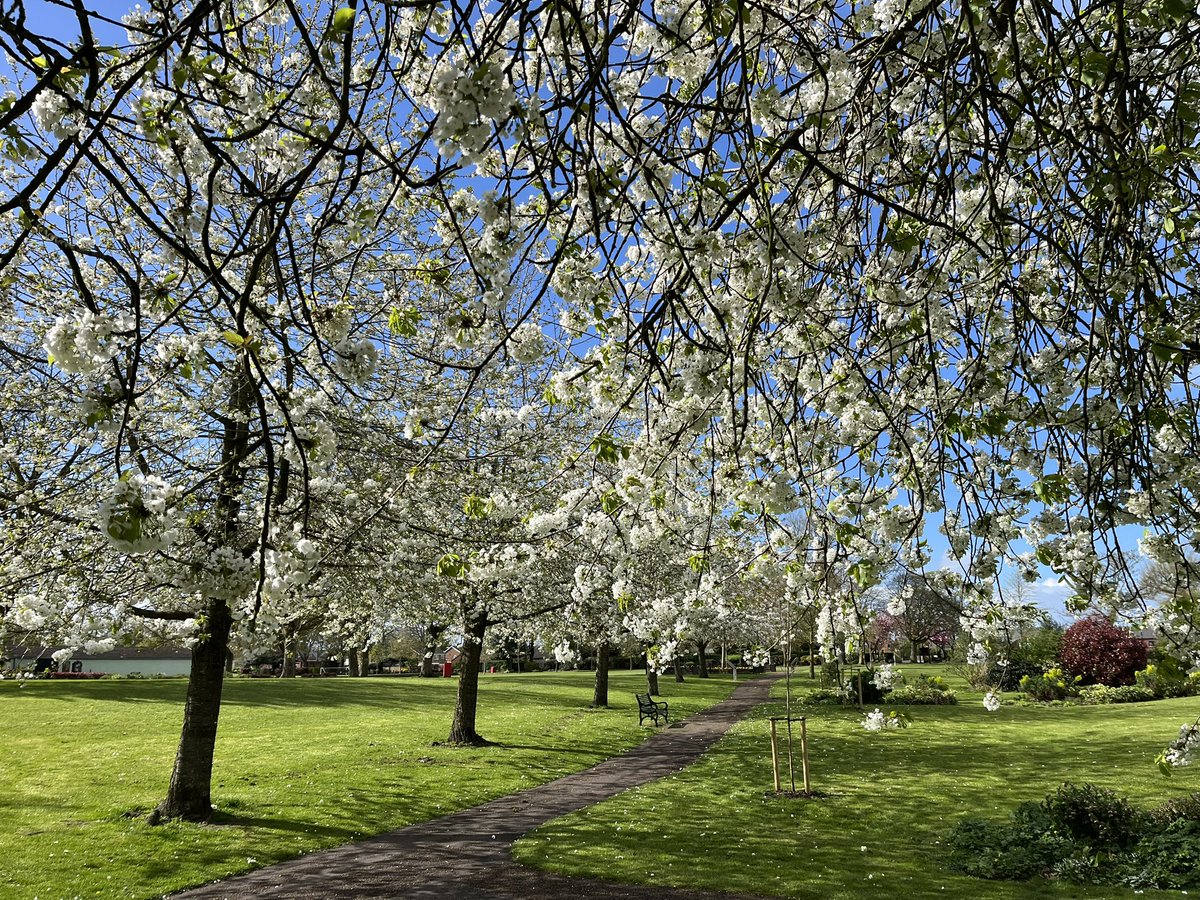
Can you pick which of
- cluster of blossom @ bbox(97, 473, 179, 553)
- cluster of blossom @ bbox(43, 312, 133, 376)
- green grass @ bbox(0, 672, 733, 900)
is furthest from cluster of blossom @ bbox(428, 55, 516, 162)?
green grass @ bbox(0, 672, 733, 900)

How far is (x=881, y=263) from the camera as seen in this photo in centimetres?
407

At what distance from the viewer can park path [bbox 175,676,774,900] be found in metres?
6.74

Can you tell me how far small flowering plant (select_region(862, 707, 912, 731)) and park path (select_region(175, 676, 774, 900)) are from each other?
2122mm

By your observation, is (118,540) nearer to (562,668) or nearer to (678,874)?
(678,874)

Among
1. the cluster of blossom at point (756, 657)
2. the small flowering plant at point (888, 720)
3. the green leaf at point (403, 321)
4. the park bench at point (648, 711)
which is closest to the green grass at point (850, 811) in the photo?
the small flowering plant at point (888, 720)

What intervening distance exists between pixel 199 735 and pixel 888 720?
8193 mm

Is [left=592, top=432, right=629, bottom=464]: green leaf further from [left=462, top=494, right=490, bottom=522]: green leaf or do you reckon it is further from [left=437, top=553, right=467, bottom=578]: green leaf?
[left=437, top=553, right=467, bottom=578]: green leaf

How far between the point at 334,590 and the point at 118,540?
8302 mm

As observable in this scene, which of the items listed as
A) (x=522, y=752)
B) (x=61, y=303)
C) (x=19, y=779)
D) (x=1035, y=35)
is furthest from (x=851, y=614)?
(x=19, y=779)

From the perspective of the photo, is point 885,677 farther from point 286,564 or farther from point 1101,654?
point 1101,654

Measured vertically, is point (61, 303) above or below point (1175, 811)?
above

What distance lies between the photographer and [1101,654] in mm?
24375

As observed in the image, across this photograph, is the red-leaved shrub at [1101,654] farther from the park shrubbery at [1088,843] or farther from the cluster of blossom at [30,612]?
the cluster of blossom at [30,612]

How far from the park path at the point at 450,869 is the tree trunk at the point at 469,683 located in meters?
3.82
